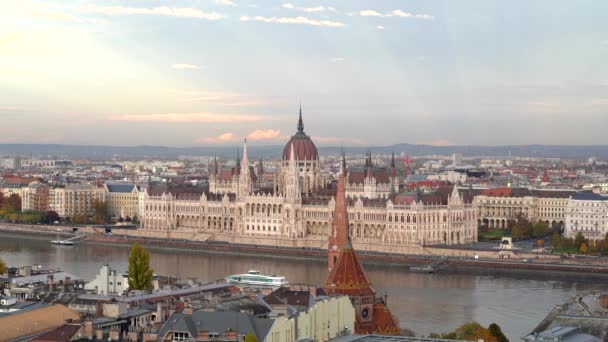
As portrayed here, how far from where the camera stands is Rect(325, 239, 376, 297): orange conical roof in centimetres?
2475

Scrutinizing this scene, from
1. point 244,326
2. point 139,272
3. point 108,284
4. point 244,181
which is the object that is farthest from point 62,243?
point 244,326

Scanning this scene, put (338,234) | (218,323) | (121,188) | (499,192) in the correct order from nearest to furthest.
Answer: (218,323) → (338,234) → (499,192) → (121,188)

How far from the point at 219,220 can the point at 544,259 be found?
65.6ft

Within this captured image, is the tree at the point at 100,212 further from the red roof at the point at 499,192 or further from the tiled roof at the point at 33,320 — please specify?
the tiled roof at the point at 33,320

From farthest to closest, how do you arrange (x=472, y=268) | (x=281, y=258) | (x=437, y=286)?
(x=281, y=258) < (x=472, y=268) < (x=437, y=286)

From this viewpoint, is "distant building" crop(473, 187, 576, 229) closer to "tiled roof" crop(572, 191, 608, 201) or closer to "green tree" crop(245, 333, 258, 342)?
"tiled roof" crop(572, 191, 608, 201)

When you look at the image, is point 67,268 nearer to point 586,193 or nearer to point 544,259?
point 544,259

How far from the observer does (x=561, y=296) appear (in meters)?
38.3

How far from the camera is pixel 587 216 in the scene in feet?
186

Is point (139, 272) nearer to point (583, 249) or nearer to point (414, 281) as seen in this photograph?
point (414, 281)

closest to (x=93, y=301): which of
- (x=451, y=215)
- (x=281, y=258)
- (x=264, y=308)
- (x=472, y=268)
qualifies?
(x=264, y=308)

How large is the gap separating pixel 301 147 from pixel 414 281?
20.9 meters

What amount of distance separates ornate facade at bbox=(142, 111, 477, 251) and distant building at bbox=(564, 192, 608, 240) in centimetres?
421

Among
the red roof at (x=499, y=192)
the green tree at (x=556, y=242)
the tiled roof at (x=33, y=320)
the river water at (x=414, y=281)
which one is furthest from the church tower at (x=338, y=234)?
the red roof at (x=499, y=192)
